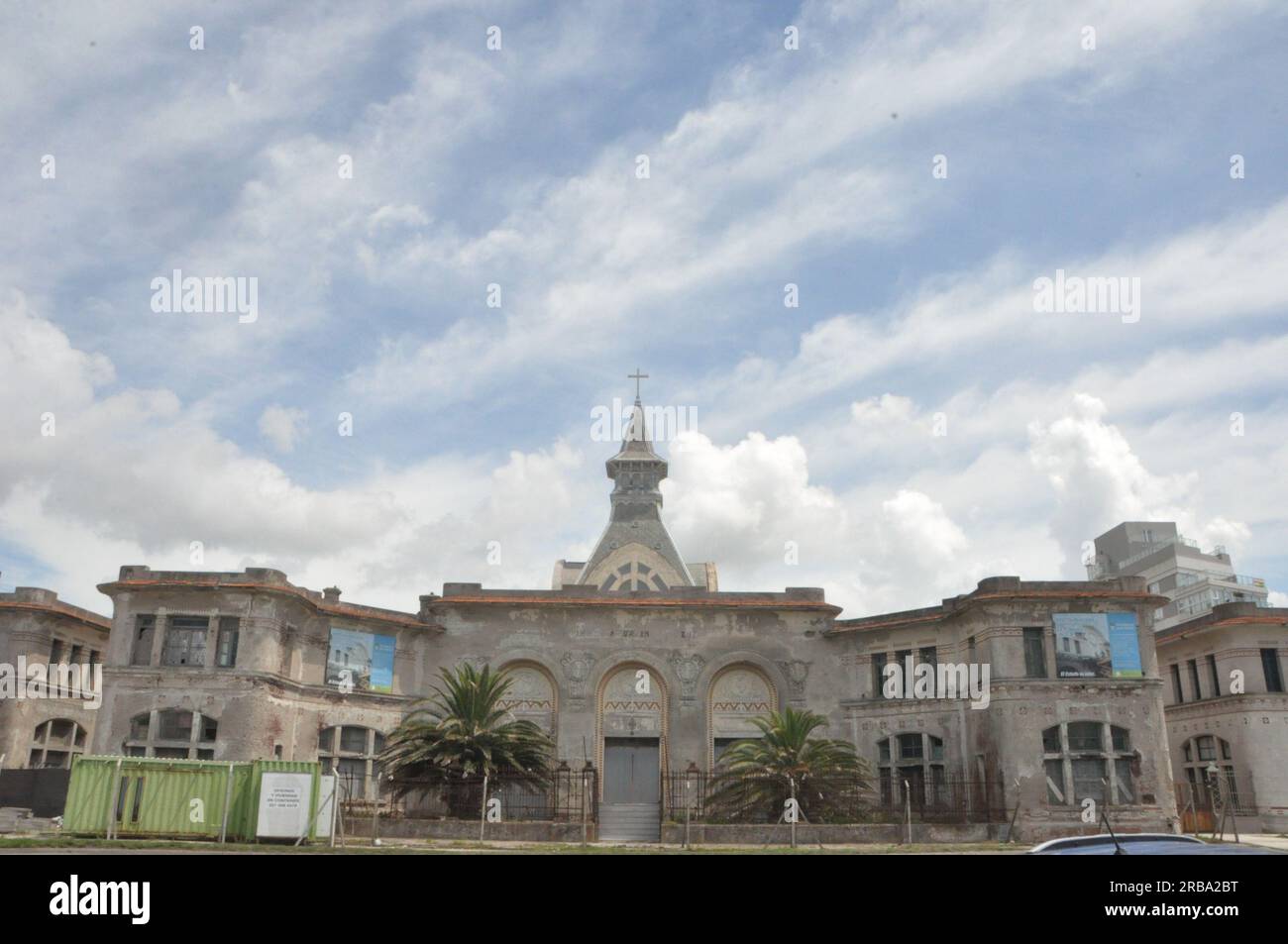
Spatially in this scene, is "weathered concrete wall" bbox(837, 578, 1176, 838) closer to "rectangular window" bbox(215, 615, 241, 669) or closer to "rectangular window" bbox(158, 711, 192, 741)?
"rectangular window" bbox(215, 615, 241, 669)

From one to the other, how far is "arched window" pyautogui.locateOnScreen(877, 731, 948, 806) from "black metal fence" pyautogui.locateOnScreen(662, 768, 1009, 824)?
166 mm

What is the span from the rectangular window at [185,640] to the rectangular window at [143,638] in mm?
535

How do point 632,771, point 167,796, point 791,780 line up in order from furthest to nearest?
point 632,771
point 791,780
point 167,796

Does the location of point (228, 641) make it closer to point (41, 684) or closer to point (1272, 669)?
point (41, 684)

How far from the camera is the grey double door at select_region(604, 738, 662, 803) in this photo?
35.3 m

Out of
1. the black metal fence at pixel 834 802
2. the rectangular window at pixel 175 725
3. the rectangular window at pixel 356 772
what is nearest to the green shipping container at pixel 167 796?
the rectangular window at pixel 175 725

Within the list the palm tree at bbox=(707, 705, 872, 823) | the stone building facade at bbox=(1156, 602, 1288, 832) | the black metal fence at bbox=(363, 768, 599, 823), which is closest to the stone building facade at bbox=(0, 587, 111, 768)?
the black metal fence at bbox=(363, 768, 599, 823)

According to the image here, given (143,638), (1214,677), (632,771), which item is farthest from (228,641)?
(1214,677)

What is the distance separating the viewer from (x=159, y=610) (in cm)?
3272

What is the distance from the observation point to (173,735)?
31.4 metres

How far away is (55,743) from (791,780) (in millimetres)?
26767
